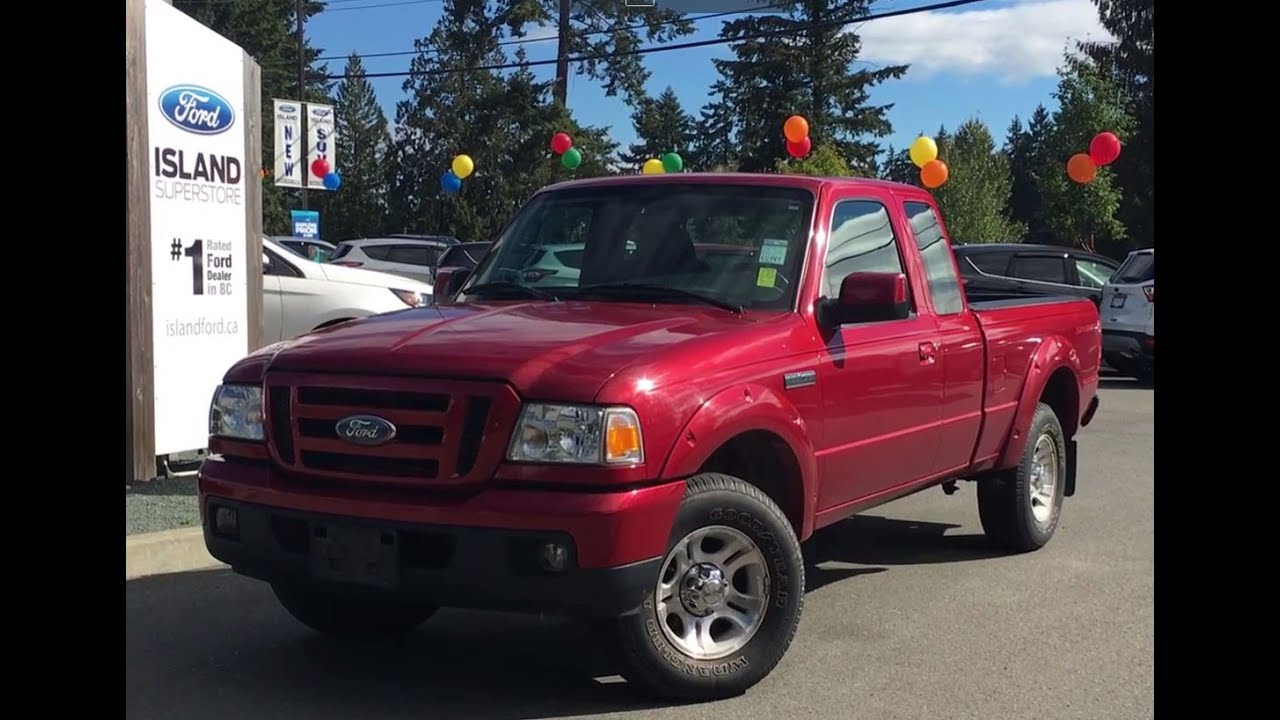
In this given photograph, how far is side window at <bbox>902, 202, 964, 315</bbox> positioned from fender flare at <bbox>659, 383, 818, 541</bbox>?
5.00ft

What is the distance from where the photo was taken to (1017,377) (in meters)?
6.82

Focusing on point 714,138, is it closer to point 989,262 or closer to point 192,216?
point 989,262

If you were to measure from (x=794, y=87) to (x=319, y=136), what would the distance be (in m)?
26.7

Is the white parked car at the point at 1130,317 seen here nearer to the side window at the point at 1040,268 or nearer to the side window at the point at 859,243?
the side window at the point at 1040,268

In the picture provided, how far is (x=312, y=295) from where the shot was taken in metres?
12.0

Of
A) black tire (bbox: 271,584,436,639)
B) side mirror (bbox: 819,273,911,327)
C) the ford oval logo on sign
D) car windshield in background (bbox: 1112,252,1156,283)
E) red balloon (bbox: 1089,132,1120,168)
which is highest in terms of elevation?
red balloon (bbox: 1089,132,1120,168)

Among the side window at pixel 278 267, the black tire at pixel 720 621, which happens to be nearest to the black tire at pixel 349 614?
the black tire at pixel 720 621

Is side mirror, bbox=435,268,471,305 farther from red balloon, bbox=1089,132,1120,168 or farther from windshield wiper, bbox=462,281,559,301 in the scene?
red balloon, bbox=1089,132,1120,168

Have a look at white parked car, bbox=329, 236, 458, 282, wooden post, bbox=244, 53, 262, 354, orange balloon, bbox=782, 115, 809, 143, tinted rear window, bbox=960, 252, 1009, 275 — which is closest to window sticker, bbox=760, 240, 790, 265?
wooden post, bbox=244, 53, 262, 354

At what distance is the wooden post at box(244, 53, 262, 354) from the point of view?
8.80 meters
